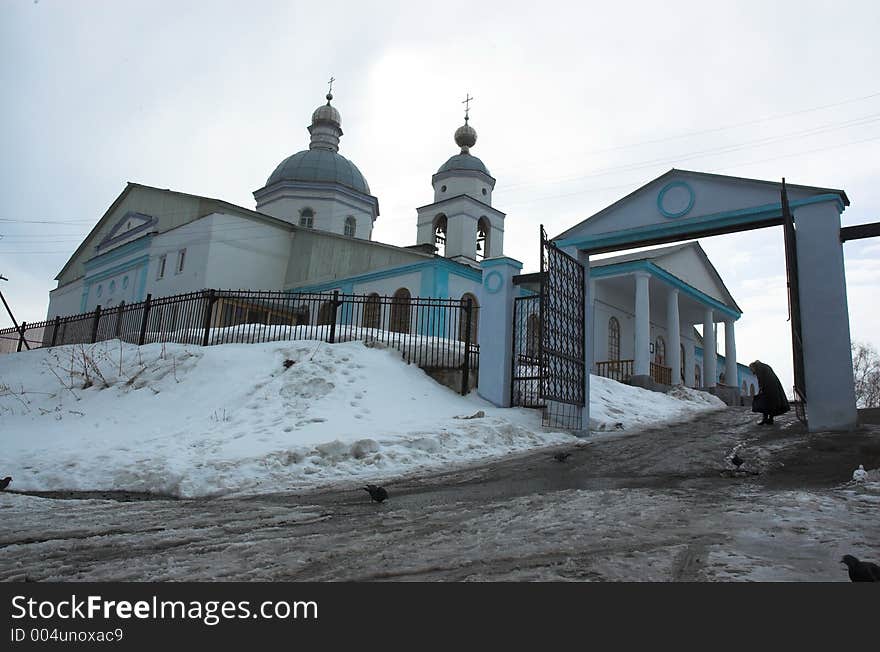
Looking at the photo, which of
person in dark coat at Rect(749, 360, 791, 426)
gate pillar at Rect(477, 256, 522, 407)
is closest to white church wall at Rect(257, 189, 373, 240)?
gate pillar at Rect(477, 256, 522, 407)

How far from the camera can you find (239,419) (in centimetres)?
872

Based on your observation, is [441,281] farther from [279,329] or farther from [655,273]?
[279,329]

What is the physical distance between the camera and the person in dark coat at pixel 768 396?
1088 cm

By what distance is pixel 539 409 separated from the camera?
428 inches

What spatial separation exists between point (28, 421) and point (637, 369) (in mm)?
16313

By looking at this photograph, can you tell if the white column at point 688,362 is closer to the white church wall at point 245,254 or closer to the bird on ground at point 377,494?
the white church wall at point 245,254

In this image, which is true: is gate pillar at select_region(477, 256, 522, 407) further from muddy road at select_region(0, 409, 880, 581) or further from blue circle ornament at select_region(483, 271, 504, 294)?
muddy road at select_region(0, 409, 880, 581)

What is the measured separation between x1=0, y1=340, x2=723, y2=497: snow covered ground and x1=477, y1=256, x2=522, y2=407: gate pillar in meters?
0.45

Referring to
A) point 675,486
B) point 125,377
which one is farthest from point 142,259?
point 675,486

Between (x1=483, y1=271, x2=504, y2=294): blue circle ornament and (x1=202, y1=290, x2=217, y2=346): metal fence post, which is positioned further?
(x1=202, y1=290, x2=217, y2=346): metal fence post

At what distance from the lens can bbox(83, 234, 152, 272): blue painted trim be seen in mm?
28828

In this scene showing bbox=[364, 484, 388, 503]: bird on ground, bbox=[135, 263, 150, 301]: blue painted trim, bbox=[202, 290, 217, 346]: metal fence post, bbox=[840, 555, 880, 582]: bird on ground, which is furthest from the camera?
bbox=[135, 263, 150, 301]: blue painted trim

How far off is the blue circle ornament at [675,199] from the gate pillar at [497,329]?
2.64 m
